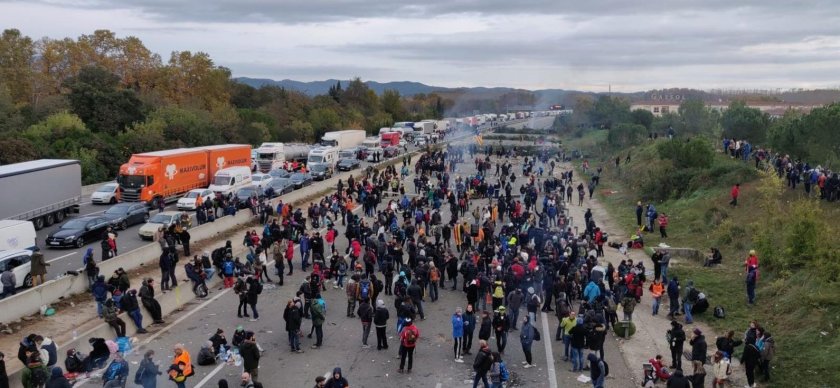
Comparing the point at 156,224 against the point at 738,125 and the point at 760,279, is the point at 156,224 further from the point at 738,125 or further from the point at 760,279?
the point at 738,125

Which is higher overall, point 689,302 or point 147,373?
point 147,373

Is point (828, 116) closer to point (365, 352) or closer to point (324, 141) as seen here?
point (365, 352)

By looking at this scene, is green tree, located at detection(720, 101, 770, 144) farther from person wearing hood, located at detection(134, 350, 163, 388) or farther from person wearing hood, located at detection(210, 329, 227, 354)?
person wearing hood, located at detection(134, 350, 163, 388)

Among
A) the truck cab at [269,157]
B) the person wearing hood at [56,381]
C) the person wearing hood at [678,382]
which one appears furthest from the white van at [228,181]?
the person wearing hood at [678,382]

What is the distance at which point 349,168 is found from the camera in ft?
189

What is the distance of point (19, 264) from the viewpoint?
20.6 metres

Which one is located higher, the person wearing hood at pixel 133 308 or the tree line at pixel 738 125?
the tree line at pixel 738 125

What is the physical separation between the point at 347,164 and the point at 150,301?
39.6 meters

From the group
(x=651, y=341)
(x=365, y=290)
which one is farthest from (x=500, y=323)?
(x=651, y=341)

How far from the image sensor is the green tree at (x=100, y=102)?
211 ft

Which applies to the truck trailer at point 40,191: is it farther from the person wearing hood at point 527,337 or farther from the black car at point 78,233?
the person wearing hood at point 527,337

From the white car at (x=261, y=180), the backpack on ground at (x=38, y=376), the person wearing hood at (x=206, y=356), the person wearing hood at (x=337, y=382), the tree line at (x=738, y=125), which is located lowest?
the person wearing hood at (x=206, y=356)

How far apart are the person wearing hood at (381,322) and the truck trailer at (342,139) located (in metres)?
48.0

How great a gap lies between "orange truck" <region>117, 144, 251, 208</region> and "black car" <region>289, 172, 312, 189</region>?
4225 mm
